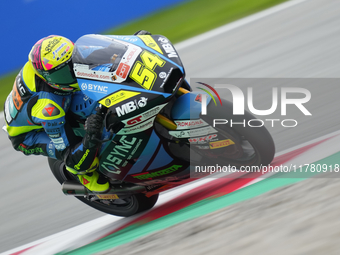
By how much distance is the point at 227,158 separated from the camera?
2887 mm

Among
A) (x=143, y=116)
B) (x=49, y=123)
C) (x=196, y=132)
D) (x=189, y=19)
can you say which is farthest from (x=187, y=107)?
(x=189, y=19)

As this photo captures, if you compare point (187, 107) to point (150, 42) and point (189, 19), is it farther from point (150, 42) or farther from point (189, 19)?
point (189, 19)

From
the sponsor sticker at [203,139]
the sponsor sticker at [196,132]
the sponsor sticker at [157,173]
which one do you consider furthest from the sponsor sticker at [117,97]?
the sponsor sticker at [157,173]

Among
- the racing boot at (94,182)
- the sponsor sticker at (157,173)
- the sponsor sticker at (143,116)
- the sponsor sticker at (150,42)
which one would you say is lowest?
the racing boot at (94,182)

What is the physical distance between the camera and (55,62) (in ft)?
8.75

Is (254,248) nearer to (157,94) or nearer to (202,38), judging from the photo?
(157,94)

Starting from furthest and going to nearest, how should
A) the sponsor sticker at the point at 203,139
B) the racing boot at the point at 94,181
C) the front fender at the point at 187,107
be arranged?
1. the racing boot at the point at 94,181
2. the sponsor sticker at the point at 203,139
3. the front fender at the point at 187,107

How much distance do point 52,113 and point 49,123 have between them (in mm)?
73

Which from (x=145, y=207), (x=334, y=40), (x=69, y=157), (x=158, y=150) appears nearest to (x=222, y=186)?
(x=158, y=150)

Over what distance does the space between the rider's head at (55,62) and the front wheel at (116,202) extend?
1.17 metres

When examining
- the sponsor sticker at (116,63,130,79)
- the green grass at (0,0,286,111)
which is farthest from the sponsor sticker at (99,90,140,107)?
the green grass at (0,0,286,111)

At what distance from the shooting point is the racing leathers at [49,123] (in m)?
2.81

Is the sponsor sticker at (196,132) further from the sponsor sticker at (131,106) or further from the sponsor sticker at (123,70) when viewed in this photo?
the sponsor sticker at (123,70)

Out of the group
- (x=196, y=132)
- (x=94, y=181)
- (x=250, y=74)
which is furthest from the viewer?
(x=250, y=74)
